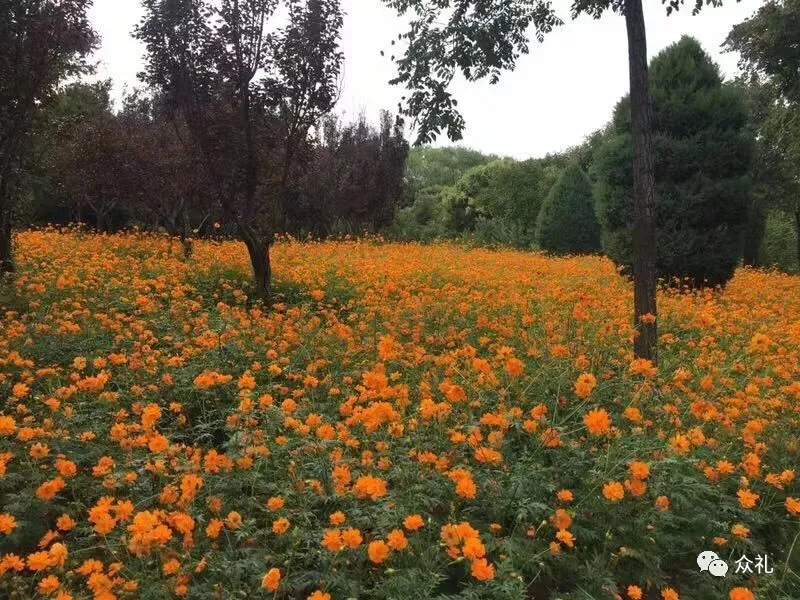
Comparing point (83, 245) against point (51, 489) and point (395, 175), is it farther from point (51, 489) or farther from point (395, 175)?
point (395, 175)

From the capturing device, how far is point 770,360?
5305 millimetres

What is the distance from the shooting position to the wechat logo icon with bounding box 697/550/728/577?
242cm

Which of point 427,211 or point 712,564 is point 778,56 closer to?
point 712,564

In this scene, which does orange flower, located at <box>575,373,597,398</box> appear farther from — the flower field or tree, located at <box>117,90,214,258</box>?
tree, located at <box>117,90,214,258</box>

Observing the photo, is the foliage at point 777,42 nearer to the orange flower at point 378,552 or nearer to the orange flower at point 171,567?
the orange flower at point 378,552

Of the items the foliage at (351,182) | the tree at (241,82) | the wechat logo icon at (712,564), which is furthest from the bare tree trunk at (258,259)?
the foliage at (351,182)

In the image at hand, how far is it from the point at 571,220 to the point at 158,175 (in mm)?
12419

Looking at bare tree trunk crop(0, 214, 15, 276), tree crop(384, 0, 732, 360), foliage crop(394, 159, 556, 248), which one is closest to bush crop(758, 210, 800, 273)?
foliage crop(394, 159, 556, 248)

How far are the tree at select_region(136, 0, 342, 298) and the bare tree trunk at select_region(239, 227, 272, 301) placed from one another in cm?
1

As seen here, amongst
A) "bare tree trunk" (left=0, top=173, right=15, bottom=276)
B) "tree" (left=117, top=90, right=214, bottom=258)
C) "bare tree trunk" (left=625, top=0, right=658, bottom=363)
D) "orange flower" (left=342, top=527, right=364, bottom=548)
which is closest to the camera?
"orange flower" (left=342, top=527, right=364, bottom=548)

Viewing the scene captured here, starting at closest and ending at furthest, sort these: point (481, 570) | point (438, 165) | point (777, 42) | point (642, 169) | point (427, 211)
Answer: point (481, 570) → point (642, 169) → point (777, 42) → point (427, 211) → point (438, 165)

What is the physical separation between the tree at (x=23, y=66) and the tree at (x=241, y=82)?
918 mm

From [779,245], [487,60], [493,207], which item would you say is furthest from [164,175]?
[779,245]

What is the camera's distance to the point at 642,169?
17.0ft
